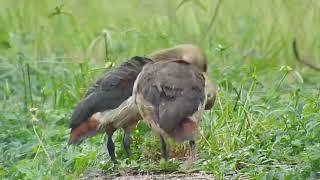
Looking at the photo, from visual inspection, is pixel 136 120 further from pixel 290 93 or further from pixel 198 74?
pixel 290 93

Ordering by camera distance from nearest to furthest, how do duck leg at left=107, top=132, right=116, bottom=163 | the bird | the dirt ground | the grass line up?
the bird, the dirt ground, the grass, duck leg at left=107, top=132, right=116, bottom=163

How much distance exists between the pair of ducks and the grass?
0.19m

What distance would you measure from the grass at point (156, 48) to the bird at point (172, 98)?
0.80ft

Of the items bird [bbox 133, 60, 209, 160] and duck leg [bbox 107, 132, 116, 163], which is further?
duck leg [bbox 107, 132, 116, 163]

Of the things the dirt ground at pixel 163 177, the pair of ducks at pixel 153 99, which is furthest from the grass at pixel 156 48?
the pair of ducks at pixel 153 99

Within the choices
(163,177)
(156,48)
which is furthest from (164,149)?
(156,48)

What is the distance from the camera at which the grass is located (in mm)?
6613

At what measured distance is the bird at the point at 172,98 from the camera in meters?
6.30

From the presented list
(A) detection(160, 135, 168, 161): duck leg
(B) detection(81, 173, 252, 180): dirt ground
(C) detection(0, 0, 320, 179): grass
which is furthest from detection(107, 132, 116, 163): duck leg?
(A) detection(160, 135, 168, 161): duck leg

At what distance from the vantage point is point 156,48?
10.2m

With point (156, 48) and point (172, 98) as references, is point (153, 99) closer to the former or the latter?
point (172, 98)

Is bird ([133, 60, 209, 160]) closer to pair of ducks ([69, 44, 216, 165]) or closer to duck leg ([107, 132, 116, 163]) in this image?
pair of ducks ([69, 44, 216, 165])

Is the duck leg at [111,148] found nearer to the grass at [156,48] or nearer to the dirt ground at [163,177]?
the grass at [156,48]

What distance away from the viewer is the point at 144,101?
21.5ft
